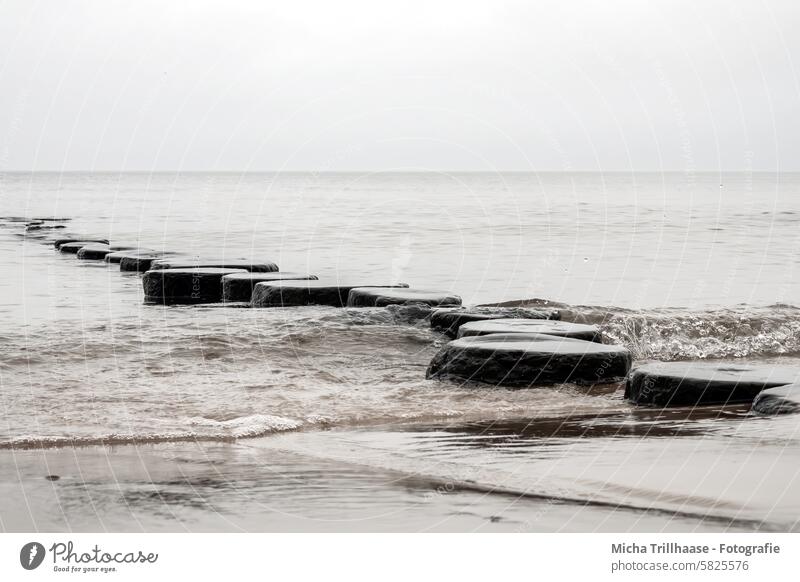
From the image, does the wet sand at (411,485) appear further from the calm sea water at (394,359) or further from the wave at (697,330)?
the wave at (697,330)

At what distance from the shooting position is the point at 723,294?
12047mm

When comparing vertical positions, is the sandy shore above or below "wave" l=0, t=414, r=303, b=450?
above

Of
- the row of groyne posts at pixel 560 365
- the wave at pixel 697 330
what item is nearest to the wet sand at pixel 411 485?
the row of groyne posts at pixel 560 365
